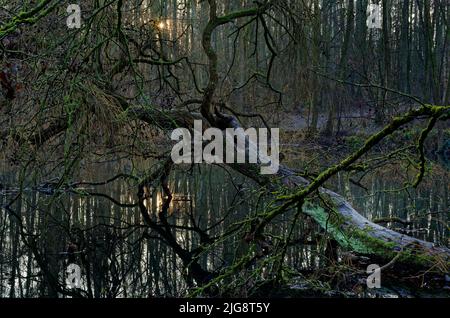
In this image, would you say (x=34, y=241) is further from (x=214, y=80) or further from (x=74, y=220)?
(x=214, y=80)

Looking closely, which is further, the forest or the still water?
the still water

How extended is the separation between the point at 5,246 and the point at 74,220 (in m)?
1.34

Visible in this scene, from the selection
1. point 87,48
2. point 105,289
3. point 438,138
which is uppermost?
point 87,48

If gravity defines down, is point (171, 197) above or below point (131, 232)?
above

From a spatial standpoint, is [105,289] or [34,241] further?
[34,241]

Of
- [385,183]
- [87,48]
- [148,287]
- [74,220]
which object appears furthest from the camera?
[385,183]

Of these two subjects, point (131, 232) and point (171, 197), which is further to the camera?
point (171, 197)

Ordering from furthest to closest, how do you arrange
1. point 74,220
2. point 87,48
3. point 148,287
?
point 74,220, point 87,48, point 148,287

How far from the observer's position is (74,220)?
24.0 ft

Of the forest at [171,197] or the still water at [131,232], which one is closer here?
the forest at [171,197]

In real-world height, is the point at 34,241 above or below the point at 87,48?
below

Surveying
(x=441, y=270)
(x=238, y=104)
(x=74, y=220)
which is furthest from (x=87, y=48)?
(x=238, y=104)
